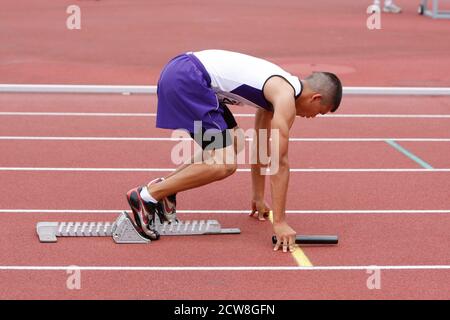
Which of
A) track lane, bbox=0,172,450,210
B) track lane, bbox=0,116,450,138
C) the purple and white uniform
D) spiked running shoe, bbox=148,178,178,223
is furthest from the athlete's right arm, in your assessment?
track lane, bbox=0,116,450,138

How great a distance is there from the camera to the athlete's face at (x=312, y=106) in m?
5.97

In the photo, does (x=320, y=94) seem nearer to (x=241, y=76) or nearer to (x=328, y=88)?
(x=328, y=88)

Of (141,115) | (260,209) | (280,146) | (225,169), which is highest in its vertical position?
(280,146)

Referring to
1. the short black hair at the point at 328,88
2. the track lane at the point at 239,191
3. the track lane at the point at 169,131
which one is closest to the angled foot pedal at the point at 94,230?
the track lane at the point at 239,191

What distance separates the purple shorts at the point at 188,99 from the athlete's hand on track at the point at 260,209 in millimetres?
847

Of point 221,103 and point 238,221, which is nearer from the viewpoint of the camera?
point 221,103

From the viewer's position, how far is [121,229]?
245 inches

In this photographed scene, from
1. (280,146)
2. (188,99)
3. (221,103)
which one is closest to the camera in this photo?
(280,146)

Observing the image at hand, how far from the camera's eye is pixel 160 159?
8.70 m

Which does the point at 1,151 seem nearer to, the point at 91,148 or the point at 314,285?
the point at 91,148

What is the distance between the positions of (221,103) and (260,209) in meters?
0.94

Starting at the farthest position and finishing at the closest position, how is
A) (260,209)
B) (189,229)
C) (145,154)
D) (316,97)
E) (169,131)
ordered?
(169,131)
(145,154)
(260,209)
(189,229)
(316,97)

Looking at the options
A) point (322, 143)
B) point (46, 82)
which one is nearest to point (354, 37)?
point (46, 82)

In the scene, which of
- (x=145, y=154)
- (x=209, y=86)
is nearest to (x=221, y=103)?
(x=209, y=86)
